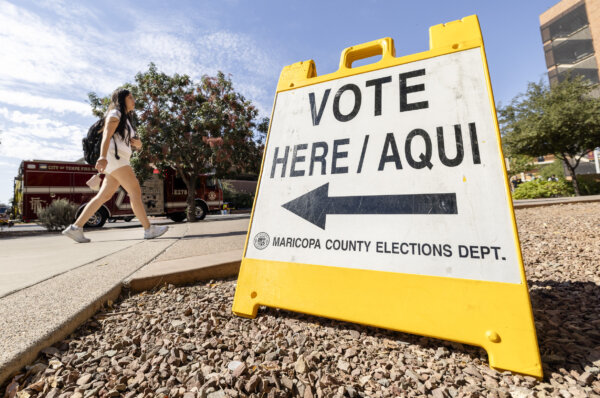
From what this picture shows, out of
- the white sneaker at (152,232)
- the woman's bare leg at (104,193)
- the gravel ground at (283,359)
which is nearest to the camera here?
the gravel ground at (283,359)

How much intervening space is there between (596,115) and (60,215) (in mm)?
21848

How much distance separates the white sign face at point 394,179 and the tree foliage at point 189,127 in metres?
9.50

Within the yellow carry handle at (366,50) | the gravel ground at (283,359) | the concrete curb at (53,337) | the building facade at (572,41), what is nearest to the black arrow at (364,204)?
the gravel ground at (283,359)

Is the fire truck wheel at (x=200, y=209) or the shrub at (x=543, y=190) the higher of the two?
the fire truck wheel at (x=200, y=209)

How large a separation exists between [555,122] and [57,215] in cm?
2046

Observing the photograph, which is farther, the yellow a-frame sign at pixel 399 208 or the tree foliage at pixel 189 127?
the tree foliage at pixel 189 127

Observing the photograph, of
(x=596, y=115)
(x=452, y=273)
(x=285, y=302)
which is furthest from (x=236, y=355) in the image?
(x=596, y=115)

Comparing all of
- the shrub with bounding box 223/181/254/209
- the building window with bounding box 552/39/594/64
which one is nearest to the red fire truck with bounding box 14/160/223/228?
the shrub with bounding box 223/181/254/209

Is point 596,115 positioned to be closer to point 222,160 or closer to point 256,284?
point 222,160

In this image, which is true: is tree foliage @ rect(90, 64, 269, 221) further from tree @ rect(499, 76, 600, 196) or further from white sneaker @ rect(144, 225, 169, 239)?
tree @ rect(499, 76, 600, 196)

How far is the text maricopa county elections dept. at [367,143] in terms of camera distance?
43.4 inches

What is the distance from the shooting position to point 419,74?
1.25m

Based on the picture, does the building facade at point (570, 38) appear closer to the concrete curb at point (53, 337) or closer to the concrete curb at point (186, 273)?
the concrete curb at point (186, 273)

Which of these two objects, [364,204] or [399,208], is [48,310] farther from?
[399,208]
